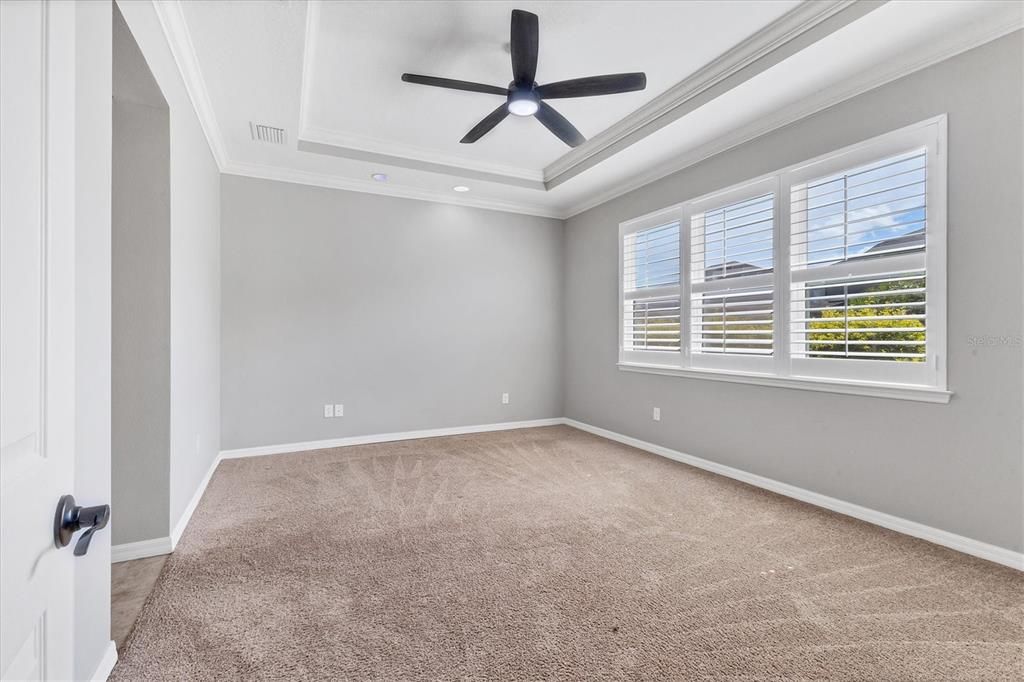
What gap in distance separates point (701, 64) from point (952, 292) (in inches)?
75.4

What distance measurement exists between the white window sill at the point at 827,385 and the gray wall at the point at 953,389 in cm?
5

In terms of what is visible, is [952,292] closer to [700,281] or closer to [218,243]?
[700,281]

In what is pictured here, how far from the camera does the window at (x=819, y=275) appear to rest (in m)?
2.54

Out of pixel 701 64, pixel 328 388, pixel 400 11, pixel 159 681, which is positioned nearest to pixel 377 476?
pixel 328 388

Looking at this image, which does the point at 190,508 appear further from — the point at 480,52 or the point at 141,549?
the point at 480,52

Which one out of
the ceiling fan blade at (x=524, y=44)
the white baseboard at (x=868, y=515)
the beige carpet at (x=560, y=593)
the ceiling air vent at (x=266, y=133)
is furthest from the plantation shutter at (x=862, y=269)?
the ceiling air vent at (x=266, y=133)

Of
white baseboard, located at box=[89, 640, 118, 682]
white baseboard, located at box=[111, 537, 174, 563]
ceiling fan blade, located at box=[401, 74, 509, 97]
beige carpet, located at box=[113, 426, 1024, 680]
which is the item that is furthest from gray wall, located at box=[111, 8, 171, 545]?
ceiling fan blade, located at box=[401, 74, 509, 97]

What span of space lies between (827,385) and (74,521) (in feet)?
11.4

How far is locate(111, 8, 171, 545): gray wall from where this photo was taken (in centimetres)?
228

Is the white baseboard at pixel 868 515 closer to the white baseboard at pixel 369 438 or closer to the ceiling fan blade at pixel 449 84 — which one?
the white baseboard at pixel 369 438

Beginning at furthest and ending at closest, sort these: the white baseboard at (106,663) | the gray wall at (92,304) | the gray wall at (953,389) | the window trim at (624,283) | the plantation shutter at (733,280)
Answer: the window trim at (624,283)
the plantation shutter at (733,280)
the gray wall at (953,389)
the white baseboard at (106,663)
the gray wall at (92,304)

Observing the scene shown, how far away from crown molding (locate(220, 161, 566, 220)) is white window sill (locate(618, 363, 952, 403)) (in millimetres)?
2442

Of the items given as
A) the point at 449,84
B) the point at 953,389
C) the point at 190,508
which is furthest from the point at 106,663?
the point at 953,389

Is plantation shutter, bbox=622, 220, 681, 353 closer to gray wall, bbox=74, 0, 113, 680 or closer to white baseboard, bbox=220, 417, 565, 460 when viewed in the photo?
white baseboard, bbox=220, 417, 565, 460
